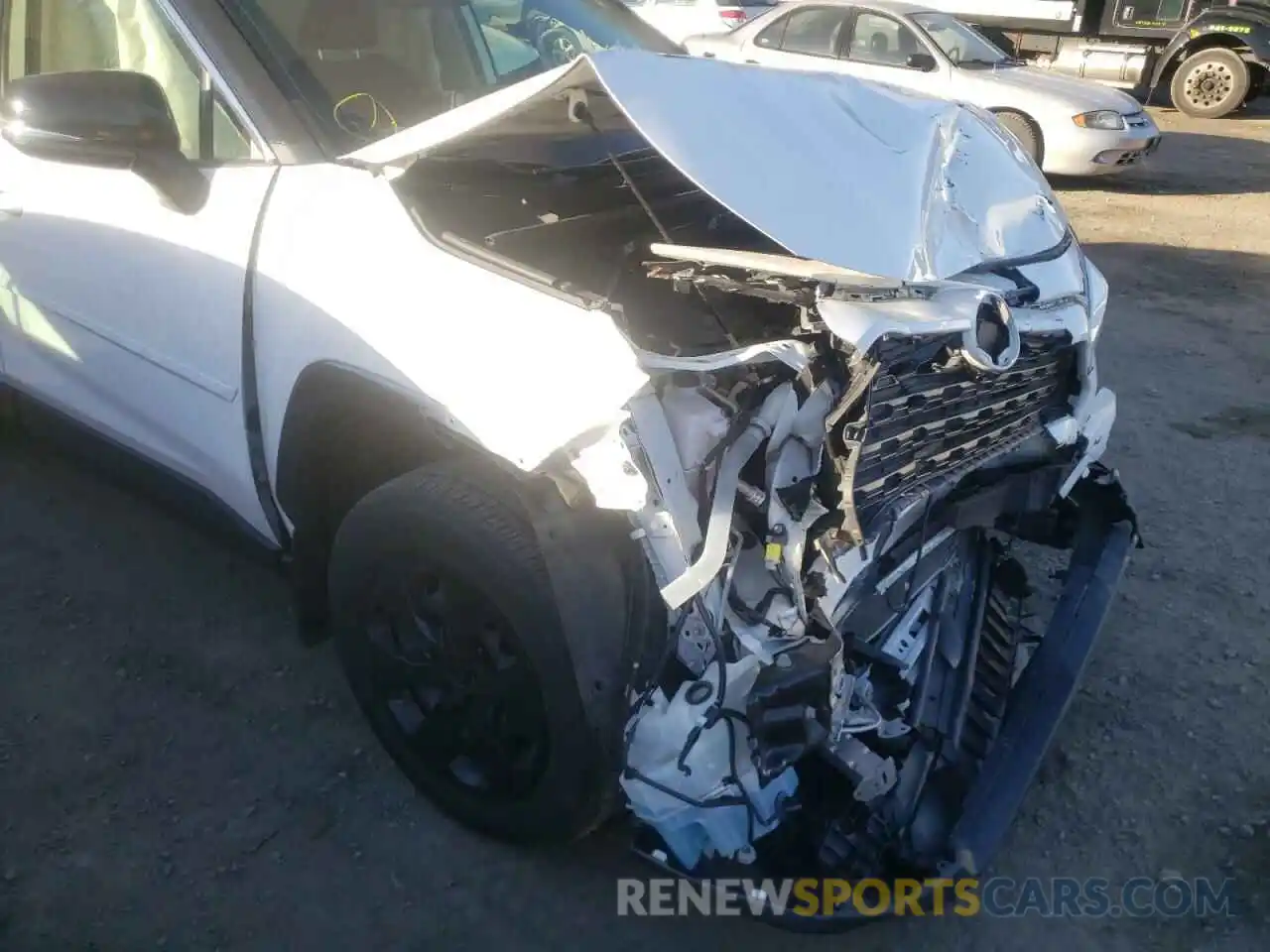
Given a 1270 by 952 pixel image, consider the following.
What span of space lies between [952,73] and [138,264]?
7975 millimetres

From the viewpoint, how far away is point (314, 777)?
2.67 m

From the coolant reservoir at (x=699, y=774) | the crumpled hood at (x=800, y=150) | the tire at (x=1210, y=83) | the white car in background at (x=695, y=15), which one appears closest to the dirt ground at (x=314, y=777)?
the coolant reservoir at (x=699, y=774)

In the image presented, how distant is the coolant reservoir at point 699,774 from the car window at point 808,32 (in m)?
8.18

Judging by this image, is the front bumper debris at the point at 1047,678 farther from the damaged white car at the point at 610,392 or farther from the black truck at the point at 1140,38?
the black truck at the point at 1140,38

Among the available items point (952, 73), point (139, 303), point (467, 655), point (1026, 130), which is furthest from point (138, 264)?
point (1026, 130)

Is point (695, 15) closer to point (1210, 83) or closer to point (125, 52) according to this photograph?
point (1210, 83)

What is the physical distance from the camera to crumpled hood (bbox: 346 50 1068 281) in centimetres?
202

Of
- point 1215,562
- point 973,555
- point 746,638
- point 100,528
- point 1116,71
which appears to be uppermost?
point 746,638

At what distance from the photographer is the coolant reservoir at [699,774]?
6.49 feet

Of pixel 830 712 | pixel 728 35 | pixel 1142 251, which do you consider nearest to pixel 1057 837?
pixel 830 712

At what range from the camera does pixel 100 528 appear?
3664 mm

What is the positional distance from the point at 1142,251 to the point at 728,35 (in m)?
4.15

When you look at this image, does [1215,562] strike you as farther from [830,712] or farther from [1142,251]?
[1142,251]

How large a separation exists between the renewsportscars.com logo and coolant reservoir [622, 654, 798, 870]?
0.09 metres
